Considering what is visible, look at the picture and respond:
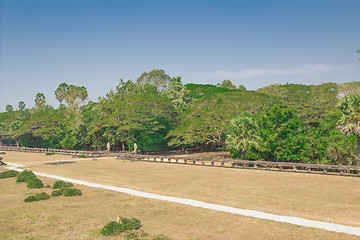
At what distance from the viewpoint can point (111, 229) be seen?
1052cm

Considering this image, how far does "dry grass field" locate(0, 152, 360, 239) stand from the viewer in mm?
10734

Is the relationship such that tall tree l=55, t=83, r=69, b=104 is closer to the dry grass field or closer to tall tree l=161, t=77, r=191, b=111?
tall tree l=161, t=77, r=191, b=111

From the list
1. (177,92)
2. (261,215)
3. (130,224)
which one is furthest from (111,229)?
(177,92)

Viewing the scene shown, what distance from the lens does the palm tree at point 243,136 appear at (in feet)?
112

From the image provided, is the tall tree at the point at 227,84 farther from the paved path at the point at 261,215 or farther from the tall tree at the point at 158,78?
the paved path at the point at 261,215

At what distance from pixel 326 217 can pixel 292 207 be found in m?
1.94

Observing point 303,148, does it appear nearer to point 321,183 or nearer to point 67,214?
point 321,183

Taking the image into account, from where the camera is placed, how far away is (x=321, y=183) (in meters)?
20.4

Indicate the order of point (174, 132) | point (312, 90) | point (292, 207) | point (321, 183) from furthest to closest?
1. point (312, 90)
2. point (174, 132)
3. point (321, 183)
4. point (292, 207)

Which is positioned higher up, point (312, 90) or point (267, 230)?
point (312, 90)

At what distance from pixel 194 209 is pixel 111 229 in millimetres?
4879

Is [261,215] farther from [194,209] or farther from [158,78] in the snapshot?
[158,78]

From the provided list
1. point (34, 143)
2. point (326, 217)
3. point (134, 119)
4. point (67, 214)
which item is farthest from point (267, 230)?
point (34, 143)

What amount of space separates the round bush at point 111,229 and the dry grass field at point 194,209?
31 centimetres
